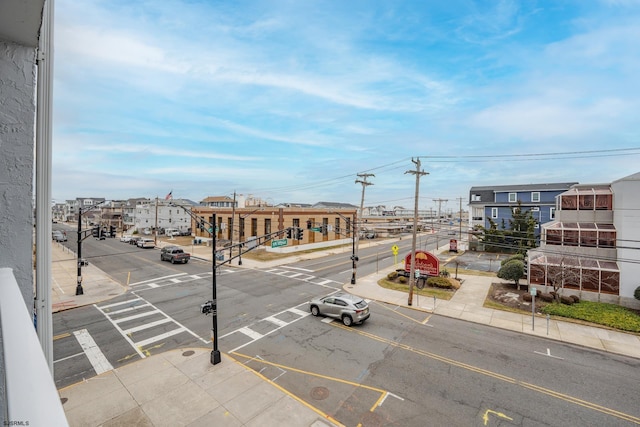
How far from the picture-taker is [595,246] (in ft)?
72.8

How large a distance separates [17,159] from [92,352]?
1468cm

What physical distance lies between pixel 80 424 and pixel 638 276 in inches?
1156

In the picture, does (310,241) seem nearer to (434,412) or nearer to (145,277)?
(145,277)

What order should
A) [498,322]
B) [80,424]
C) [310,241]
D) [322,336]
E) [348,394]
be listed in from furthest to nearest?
1. [310,241]
2. [498,322]
3. [322,336]
4. [348,394]
5. [80,424]

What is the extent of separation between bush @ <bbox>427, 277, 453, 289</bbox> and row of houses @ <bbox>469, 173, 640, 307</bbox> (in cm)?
572

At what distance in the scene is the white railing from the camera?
790mm

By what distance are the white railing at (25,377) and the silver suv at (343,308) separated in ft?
52.9

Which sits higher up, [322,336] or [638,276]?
[638,276]

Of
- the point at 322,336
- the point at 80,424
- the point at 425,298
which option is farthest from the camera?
the point at 425,298

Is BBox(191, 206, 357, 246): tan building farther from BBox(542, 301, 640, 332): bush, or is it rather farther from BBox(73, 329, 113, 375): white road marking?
BBox(73, 329, 113, 375): white road marking

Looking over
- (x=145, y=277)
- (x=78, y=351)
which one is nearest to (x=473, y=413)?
(x=78, y=351)

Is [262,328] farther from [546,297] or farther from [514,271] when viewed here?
[514,271]

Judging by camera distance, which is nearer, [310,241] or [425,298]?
[425,298]

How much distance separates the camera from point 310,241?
49312 millimetres
